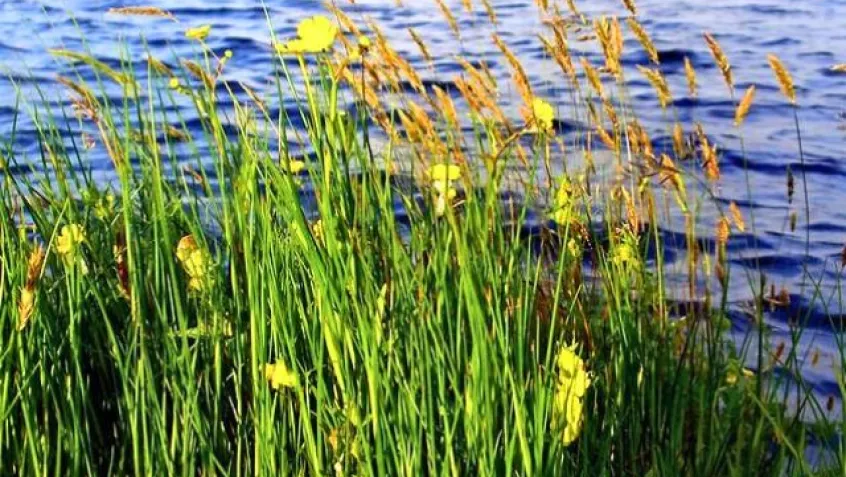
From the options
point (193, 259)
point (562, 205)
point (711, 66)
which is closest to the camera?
point (193, 259)

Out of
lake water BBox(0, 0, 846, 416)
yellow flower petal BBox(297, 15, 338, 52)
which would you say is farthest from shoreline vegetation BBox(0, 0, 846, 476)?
lake water BBox(0, 0, 846, 416)

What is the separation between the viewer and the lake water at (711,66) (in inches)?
202

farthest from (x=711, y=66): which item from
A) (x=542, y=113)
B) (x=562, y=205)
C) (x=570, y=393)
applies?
(x=570, y=393)

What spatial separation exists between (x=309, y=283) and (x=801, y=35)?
7.05 metres

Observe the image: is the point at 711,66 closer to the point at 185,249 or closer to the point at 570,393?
the point at 185,249

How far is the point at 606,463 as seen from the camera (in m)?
2.30

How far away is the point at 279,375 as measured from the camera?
2199 millimetres

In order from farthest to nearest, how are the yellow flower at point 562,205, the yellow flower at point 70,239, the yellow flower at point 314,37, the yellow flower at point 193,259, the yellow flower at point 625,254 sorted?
the yellow flower at point 625,254
the yellow flower at point 562,205
the yellow flower at point 193,259
the yellow flower at point 70,239
the yellow flower at point 314,37

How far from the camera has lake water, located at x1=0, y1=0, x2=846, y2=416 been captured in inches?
202

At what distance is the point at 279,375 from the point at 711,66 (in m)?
6.65

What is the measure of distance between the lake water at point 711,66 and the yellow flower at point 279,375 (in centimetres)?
220

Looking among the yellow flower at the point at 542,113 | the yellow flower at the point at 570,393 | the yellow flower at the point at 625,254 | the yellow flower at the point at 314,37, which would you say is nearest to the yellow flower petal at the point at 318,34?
the yellow flower at the point at 314,37

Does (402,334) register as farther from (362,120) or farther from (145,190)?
(145,190)

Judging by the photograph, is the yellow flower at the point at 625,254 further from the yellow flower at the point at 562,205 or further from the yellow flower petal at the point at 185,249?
the yellow flower petal at the point at 185,249
